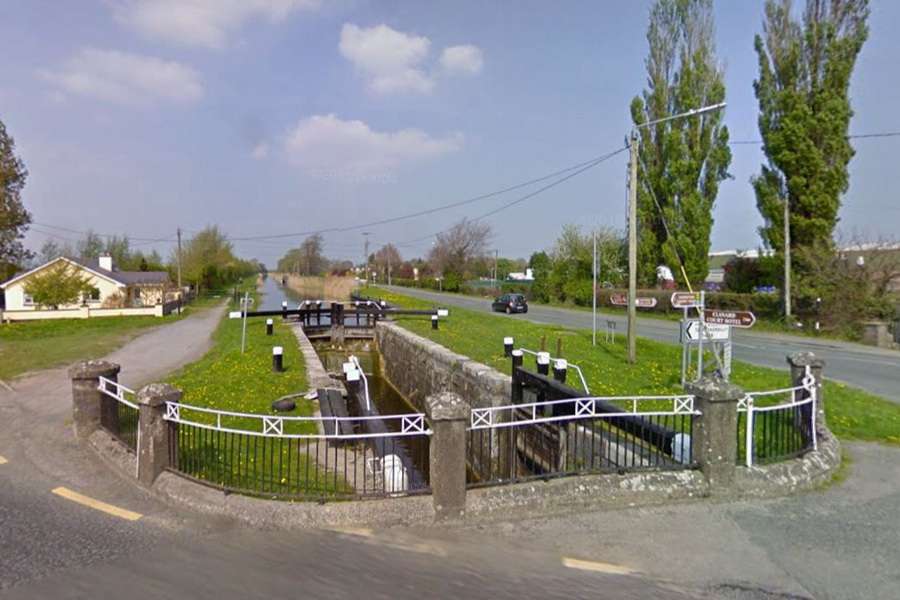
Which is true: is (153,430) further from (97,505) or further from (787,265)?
(787,265)

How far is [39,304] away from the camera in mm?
32875

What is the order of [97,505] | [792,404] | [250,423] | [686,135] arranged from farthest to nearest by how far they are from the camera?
[686,135], [250,423], [792,404], [97,505]

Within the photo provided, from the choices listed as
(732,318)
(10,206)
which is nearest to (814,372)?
(732,318)

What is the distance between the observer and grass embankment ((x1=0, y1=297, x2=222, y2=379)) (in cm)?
1541

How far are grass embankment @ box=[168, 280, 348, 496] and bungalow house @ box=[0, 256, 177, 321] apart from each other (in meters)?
17.6

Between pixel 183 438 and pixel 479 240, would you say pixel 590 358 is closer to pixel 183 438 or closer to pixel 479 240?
pixel 183 438

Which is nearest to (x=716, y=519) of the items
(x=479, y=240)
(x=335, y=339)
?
(x=335, y=339)

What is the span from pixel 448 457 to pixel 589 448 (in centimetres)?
315

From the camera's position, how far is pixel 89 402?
7.14 metres

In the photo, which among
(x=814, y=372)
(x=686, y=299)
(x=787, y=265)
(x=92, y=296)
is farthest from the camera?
(x=92, y=296)

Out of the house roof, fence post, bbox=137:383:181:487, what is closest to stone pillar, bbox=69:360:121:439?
fence post, bbox=137:383:181:487

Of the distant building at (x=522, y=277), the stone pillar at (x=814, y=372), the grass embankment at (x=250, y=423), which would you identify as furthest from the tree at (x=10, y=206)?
the distant building at (x=522, y=277)

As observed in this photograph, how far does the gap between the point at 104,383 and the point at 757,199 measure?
29356mm

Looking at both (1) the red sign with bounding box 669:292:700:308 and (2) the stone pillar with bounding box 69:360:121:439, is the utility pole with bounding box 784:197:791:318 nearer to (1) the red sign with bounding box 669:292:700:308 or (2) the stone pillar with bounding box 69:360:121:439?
(1) the red sign with bounding box 669:292:700:308
